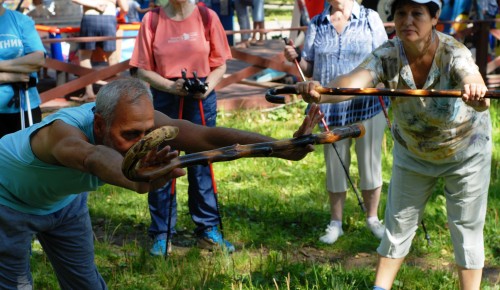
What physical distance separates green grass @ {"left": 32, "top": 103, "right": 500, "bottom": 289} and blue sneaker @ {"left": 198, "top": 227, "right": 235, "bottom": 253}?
85mm

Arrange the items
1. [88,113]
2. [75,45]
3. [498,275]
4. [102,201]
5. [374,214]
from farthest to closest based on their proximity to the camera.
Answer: [75,45] → [102,201] → [374,214] → [498,275] → [88,113]

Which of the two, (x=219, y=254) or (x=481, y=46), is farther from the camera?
(x=481, y=46)

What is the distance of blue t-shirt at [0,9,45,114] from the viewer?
6.16 m

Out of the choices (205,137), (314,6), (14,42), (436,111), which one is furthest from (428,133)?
(314,6)

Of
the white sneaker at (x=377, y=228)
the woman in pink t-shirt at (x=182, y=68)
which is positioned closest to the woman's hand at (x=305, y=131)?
the woman in pink t-shirt at (x=182, y=68)

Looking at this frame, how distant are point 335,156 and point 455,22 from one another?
452cm

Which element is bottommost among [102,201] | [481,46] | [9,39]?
[102,201]

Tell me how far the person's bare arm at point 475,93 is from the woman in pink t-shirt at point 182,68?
2262 mm

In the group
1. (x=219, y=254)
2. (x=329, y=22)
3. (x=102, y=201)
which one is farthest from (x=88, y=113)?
(x=102, y=201)

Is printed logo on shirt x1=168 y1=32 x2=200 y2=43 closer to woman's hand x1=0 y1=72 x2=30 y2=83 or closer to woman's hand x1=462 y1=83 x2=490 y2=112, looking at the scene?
woman's hand x1=0 y1=72 x2=30 y2=83

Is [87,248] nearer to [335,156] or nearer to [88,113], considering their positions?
[88,113]

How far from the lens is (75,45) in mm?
12336

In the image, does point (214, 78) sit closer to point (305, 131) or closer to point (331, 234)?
point (331, 234)

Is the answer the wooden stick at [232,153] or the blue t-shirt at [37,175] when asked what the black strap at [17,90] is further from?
the wooden stick at [232,153]
